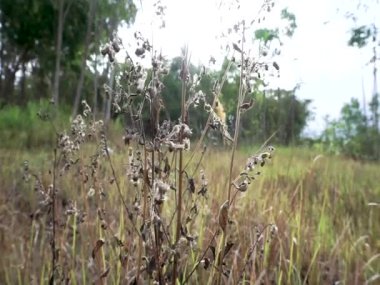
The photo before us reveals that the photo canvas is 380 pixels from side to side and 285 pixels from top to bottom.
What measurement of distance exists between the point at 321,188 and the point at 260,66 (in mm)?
3069

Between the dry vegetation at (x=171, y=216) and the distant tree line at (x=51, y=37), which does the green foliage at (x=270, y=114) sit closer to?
the dry vegetation at (x=171, y=216)

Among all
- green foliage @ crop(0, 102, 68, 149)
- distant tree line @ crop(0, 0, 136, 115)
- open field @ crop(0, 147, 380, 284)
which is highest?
distant tree line @ crop(0, 0, 136, 115)

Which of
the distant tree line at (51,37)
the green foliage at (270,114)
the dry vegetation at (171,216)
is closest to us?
the dry vegetation at (171,216)

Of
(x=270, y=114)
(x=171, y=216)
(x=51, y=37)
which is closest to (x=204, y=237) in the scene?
(x=171, y=216)

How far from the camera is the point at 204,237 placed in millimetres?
2451

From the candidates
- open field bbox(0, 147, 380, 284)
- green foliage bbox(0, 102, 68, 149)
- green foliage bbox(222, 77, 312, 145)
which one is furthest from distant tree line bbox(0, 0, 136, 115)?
open field bbox(0, 147, 380, 284)

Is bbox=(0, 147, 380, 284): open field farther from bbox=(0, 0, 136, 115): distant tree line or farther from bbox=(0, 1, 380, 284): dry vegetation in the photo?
bbox=(0, 0, 136, 115): distant tree line

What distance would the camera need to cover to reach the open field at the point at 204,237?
5.47 feet

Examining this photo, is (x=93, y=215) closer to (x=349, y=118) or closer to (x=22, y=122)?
(x=22, y=122)

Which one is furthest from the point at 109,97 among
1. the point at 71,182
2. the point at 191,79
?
the point at 71,182

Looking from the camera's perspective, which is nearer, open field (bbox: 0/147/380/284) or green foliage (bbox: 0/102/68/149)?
open field (bbox: 0/147/380/284)

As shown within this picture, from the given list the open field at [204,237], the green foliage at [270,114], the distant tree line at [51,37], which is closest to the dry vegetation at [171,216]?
the open field at [204,237]

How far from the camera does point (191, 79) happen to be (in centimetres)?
129

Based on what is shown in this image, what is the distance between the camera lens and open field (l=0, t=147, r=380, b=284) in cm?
167
